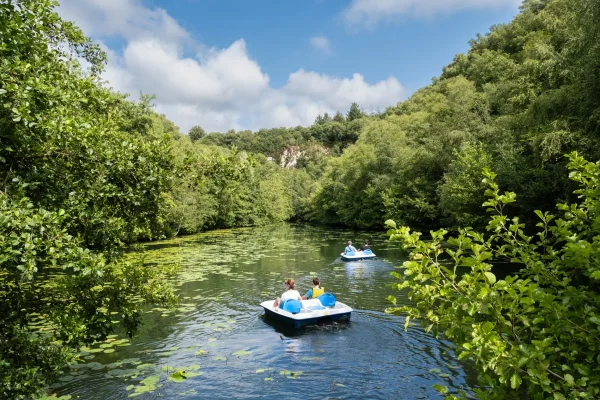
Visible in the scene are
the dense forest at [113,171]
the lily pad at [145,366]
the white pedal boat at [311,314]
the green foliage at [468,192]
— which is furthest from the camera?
the green foliage at [468,192]

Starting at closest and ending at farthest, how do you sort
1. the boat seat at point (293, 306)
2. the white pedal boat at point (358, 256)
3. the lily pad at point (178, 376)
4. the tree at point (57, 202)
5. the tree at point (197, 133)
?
the tree at point (57, 202)
the lily pad at point (178, 376)
the boat seat at point (293, 306)
the white pedal boat at point (358, 256)
the tree at point (197, 133)

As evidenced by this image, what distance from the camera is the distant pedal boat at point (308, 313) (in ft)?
39.6

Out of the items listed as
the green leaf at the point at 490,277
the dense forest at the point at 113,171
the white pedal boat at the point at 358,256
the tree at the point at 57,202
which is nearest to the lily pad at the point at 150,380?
the dense forest at the point at 113,171

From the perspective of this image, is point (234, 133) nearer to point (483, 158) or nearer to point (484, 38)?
point (484, 38)

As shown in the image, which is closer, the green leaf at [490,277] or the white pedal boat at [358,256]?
the green leaf at [490,277]

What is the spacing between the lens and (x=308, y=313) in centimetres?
1213

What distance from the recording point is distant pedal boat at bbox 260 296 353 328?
1208cm

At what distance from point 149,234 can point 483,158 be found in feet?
82.3

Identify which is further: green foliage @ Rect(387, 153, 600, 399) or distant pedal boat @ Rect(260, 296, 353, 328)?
distant pedal boat @ Rect(260, 296, 353, 328)

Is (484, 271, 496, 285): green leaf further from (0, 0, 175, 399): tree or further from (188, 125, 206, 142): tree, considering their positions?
(188, 125, 206, 142): tree

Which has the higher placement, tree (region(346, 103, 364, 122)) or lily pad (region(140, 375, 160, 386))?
tree (region(346, 103, 364, 122))

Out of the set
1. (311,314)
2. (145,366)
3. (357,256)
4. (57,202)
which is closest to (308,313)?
(311,314)

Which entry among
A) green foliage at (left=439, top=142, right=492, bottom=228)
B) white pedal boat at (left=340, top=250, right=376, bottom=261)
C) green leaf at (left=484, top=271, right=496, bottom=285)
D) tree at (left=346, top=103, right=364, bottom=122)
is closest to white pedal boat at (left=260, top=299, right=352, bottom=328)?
green leaf at (left=484, top=271, right=496, bottom=285)

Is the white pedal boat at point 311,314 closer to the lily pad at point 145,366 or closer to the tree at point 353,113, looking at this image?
Result: the lily pad at point 145,366
